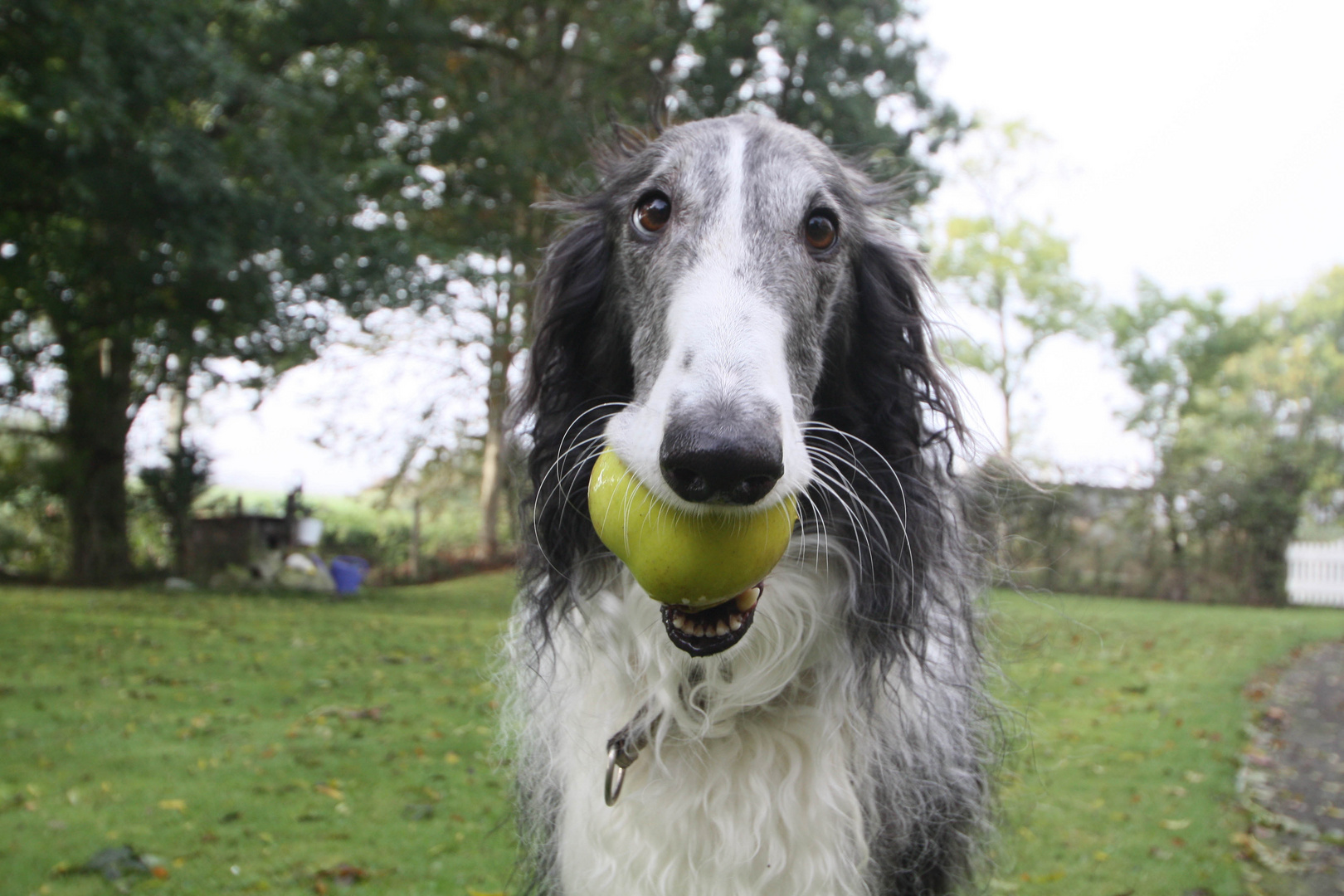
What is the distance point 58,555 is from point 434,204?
25.5 feet

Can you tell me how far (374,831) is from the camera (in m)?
4.26

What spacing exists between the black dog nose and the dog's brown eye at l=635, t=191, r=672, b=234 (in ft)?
2.43

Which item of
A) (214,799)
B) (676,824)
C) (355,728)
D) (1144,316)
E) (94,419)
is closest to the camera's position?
(676,824)

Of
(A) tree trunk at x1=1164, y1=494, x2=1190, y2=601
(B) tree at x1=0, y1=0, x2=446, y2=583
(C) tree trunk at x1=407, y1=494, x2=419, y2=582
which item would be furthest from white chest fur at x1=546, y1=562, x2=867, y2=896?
(A) tree trunk at x1=1164, y1=494, x2=1190, y2=601

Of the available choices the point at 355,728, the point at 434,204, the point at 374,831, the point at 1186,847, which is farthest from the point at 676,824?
the point at 434,204

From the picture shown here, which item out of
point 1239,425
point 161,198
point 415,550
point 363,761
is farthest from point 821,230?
point 1239,425

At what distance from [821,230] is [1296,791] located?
15.3ft

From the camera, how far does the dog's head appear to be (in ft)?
5.27

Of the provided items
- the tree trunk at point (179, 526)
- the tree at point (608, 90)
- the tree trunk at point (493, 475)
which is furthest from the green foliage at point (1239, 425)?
the tree trunk at point (179, 526)

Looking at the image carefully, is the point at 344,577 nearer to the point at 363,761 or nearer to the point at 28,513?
the point at 28,513

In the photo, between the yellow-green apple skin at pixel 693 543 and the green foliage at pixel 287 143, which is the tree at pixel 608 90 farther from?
the yellow-green apple skin at pixel 693 543

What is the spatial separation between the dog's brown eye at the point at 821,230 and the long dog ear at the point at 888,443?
0.16 metres

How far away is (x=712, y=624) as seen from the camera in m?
1.89

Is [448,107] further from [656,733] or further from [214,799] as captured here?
[656,733]
